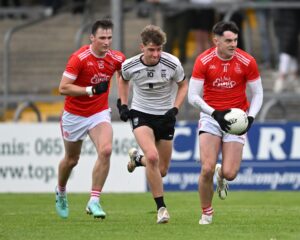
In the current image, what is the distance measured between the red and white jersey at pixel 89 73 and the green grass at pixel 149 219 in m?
1.50

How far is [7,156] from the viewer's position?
21938 mm

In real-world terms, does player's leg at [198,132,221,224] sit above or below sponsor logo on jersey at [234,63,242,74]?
below

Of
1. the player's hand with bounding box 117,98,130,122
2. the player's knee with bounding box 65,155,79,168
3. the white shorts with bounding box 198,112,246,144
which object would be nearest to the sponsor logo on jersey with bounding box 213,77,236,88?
the white shorts with bounding box 198,112,246,144

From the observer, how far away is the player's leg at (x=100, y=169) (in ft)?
46.3

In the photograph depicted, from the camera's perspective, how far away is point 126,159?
71.2 ft

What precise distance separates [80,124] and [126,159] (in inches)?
274

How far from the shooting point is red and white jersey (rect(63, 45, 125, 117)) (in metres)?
14.5

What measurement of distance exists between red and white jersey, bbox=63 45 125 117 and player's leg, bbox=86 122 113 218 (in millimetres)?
430

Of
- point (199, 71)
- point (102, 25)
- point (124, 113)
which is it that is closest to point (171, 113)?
point (124, 113)

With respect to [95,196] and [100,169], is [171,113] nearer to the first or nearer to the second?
[100,169]

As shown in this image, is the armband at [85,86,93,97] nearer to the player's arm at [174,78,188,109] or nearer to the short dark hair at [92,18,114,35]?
the short dark hair at [92,18,114,35]

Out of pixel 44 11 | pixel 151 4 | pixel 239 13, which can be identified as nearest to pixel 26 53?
pixel 44 11

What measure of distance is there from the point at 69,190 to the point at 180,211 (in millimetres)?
6318

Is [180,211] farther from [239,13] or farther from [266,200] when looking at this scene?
[239,13]
